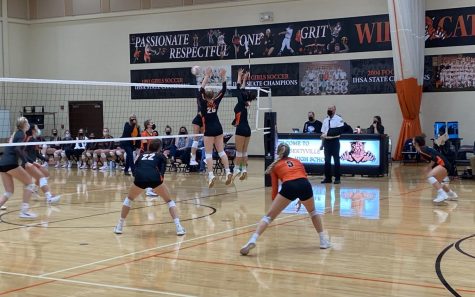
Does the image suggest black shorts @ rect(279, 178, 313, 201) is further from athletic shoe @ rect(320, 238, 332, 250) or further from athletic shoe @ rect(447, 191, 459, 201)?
athletic shoe @ rect(447, 191, 459, 201)

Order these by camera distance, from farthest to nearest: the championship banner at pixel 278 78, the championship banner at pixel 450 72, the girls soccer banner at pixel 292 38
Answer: the championship banner at pixel 278 78 < the girls soccer banner at pixel 292 38 < the championship banner at pixel 450 72

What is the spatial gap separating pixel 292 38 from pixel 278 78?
165 cm

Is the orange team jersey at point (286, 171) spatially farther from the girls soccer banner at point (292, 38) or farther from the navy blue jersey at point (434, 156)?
the girls soccer banner at point (292, 38)

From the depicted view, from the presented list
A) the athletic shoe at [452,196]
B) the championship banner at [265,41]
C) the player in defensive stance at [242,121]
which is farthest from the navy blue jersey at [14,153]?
the championship banner at [265,41]

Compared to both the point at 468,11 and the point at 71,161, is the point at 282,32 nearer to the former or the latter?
the point at 468,11

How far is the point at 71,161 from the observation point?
2458 centimetres

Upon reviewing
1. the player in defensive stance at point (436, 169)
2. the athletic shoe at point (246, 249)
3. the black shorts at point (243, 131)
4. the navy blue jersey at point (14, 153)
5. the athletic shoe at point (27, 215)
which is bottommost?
the athletic shoe at point (27, 215)

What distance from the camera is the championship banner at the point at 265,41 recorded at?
2352 centimetres

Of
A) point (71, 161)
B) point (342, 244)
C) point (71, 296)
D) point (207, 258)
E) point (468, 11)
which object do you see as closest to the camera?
point (71, 296)

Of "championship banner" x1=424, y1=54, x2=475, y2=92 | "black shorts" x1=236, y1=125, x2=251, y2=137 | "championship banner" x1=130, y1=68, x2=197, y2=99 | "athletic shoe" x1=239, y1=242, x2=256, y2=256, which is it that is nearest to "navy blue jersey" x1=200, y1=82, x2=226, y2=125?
"black shorts" x1=236, y1=125, x2=251, y2=137

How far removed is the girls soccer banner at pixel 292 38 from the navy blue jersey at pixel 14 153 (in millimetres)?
15698

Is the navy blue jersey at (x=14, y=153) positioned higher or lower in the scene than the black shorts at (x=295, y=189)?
higher

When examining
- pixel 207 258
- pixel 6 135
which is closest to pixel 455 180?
pixel 207 258

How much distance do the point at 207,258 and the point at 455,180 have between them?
1082 cm
